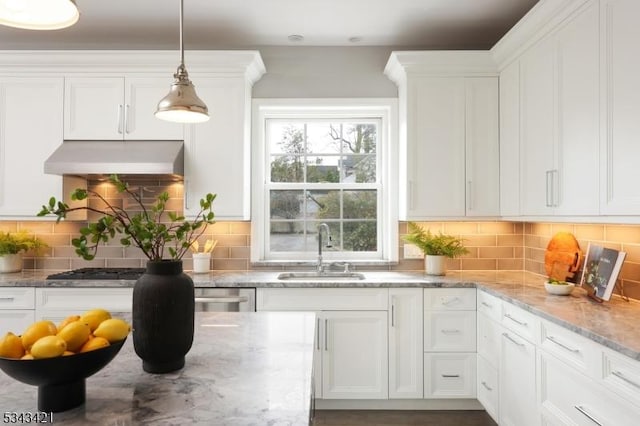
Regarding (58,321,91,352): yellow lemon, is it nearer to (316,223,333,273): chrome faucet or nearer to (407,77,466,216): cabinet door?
(316,223,333,273): chrome faucet

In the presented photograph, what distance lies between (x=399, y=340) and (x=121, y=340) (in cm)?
215

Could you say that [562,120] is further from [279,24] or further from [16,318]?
[16,318]

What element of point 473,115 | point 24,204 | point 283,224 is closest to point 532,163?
point 473,115

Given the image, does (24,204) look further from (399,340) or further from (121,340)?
(399,340)

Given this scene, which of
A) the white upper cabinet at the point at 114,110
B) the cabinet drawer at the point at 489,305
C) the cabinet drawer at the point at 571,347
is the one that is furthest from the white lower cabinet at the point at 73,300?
the cabinet drawer at the point at 571,347

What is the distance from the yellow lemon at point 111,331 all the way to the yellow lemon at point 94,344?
14 mm

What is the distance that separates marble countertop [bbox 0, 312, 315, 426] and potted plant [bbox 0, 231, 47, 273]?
2296mm

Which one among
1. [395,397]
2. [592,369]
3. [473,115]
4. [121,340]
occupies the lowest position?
[395,397]

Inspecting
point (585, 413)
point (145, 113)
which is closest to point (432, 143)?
point (585, 413)

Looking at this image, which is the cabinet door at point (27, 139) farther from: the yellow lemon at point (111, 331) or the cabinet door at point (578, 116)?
the cabinet door at point (578, 116)

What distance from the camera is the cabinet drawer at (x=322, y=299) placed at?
2.88 m

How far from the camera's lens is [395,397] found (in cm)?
289

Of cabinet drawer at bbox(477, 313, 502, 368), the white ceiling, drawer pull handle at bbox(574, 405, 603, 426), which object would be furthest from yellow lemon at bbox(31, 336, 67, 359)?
the white ceiling

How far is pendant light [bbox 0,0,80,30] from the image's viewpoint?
1109mm
